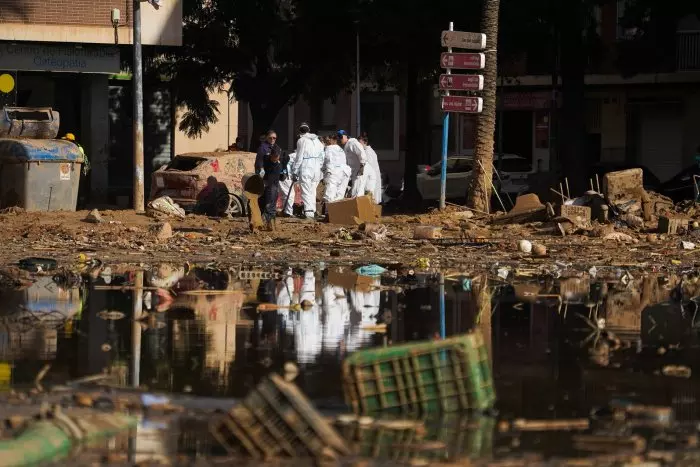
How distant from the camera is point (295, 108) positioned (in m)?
57.7

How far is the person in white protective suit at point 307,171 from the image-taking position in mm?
27891

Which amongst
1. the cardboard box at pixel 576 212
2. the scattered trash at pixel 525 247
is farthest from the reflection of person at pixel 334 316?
the cardboard box at pixel 576 212

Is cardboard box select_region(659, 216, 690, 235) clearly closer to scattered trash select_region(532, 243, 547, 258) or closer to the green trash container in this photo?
scattered trash select_region(532, 243, 547, 258)

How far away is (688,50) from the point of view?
46.0 metres

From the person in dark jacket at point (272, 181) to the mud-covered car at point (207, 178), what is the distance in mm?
3133

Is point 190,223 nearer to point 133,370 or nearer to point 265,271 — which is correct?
point 265,271

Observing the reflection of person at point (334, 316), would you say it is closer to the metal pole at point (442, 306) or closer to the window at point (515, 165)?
the metal pole at point (442, 306)

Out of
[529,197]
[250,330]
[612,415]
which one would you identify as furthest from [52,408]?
[529,197]

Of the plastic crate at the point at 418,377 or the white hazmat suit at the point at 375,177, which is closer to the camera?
the plastic crate at the point at 418,377

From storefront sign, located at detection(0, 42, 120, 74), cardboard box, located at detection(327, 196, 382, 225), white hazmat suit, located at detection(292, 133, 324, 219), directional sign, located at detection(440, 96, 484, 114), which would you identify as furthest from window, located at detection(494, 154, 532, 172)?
cardboard box, located at detection(327, 196, 382, 225)

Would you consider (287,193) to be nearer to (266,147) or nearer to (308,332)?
(266,147)

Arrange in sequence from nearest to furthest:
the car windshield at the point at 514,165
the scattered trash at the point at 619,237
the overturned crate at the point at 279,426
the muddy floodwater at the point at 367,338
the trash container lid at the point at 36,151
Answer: the overturned crate at the point at 279,426
the muddy floodwater at the point at 367,338
the scattered trash at the point at 619,237
the trash container lid at the point at 36,151
the car windshield at the point at 514,165

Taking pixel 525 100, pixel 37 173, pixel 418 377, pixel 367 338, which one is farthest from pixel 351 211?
pixel 525 100

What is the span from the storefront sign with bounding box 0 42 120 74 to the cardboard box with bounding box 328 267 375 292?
17.3 meters
